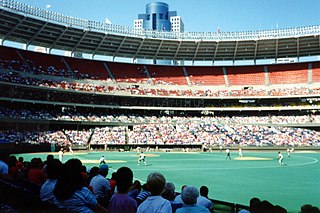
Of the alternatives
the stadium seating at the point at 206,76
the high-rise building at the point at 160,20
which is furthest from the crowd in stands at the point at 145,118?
the high-rise building at the point at 160,20

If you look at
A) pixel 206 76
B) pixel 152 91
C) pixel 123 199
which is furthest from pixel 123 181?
pixel 206 76

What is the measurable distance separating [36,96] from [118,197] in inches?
2327

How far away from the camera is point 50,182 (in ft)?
23.2

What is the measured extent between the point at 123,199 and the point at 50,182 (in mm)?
2411

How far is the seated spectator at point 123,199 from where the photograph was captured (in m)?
5.38

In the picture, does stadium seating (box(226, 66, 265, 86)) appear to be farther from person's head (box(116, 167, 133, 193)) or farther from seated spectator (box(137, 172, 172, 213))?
seated spectator (box(137, 172, 172, 213))

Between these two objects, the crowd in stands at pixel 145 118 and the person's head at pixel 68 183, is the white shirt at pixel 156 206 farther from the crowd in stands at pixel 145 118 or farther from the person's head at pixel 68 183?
the crowd in stands at pixel 145 118

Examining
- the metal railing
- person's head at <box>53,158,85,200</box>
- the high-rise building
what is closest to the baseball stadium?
the metal railing

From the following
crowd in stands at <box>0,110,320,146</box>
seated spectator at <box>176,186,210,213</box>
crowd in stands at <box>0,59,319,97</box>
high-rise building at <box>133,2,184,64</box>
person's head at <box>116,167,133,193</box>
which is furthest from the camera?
crowd in stands at <box>0,59,319,97</box>

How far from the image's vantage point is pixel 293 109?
68.6 metres

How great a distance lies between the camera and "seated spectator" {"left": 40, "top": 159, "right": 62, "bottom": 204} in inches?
267

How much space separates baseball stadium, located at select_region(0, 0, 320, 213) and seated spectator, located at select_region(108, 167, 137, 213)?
43.7 m

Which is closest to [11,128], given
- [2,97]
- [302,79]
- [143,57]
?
[2,97]

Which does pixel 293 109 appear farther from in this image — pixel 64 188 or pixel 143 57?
pixel 64 188
